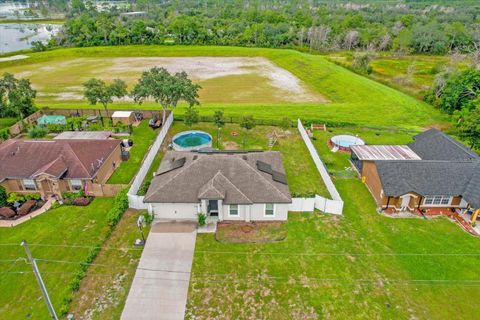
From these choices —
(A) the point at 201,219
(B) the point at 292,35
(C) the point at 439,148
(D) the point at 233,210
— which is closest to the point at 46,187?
(A) the point at 201,219

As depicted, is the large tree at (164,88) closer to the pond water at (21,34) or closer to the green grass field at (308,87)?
the green grass field at (308,87)

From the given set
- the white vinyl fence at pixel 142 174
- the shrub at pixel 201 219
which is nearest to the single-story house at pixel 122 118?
the white vinyl fence at pixel 142 174

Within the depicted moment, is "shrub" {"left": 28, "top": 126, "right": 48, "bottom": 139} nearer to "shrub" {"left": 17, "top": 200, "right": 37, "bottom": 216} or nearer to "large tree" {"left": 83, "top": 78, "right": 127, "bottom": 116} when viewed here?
"large tree" {"left": 83, "top": 78, "right": 127, "bottom": 116}

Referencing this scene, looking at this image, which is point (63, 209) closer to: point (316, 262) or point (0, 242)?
point (0, 242)

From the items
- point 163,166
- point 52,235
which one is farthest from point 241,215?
point 52,235

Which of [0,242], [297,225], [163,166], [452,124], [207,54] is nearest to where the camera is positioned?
[0,242]

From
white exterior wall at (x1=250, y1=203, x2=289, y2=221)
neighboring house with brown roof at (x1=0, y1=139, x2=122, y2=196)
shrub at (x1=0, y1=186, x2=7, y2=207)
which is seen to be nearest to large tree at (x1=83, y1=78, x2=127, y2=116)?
neighboring house with brown roof at (x1=0, y1=139, x2=122, y2=196)

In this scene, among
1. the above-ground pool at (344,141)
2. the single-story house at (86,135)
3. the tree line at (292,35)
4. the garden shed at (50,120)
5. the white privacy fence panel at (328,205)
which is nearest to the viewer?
the white privacy fence panel at (328,205)
